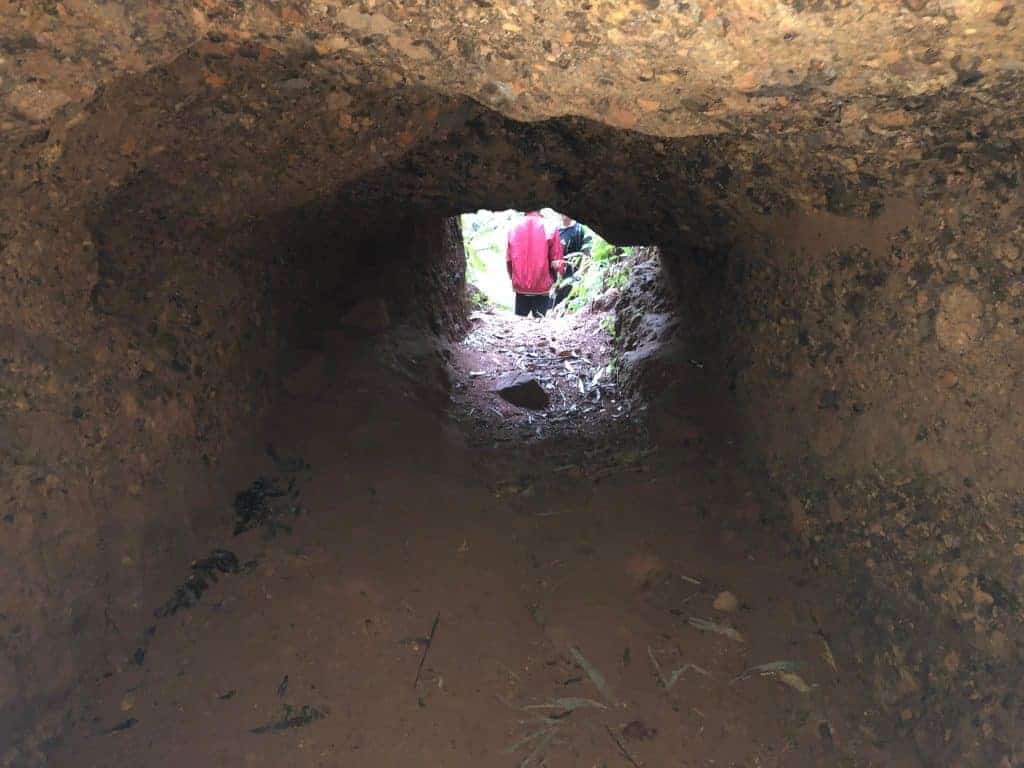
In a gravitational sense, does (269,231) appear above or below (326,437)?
above

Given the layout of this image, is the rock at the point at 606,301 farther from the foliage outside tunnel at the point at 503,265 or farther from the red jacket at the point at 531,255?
the red jacket at the point at 531,255

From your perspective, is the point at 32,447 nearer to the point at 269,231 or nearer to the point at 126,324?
the point at 126,324

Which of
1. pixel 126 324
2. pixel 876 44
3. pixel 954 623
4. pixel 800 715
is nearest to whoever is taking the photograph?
pixel 876 44

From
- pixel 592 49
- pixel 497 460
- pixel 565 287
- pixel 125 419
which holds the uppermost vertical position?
pixel 592 49

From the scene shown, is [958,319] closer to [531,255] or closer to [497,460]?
[497,460]

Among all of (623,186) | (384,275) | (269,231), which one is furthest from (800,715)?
(384,275)

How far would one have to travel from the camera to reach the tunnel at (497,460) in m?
1.59

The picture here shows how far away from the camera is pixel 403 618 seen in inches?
87.7

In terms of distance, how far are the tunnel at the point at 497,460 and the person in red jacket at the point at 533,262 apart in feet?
9.01

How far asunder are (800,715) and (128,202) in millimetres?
2181

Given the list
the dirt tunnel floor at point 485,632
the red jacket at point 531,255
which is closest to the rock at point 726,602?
the dirt tunnel floor at point 485,632

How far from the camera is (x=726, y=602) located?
7.54ft

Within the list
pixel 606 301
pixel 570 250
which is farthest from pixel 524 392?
pixel 570 250

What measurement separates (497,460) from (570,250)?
3.44 m
